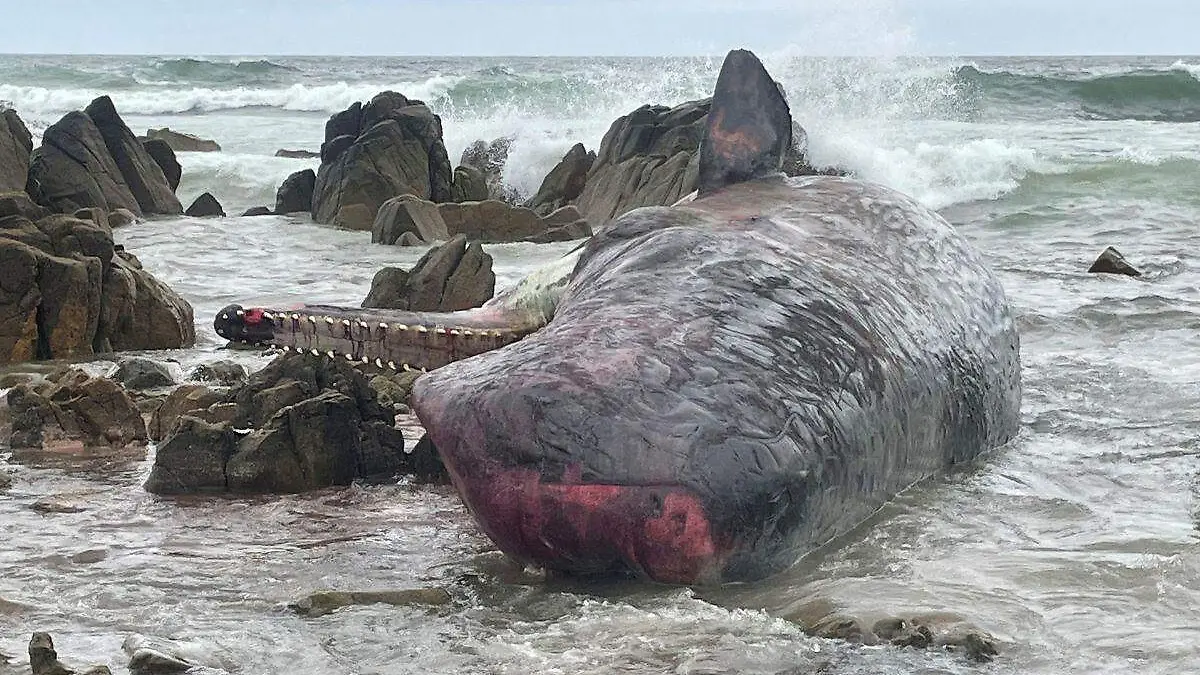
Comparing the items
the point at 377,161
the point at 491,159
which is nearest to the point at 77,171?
the point at 377,161

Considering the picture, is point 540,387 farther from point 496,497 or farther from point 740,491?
point 740,491

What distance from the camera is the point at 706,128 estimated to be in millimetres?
6148

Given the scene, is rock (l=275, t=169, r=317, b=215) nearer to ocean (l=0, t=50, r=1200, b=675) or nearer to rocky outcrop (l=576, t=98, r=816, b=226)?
rocky outcrop (l=576, t=98, r=816, b=226)

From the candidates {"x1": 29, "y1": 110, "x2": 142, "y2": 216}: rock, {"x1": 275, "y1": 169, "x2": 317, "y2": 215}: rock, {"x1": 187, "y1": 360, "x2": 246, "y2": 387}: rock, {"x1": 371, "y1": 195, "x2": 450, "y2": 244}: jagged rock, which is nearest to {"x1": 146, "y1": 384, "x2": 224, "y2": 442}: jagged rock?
{"x1": 187, "y1": 360, "x2": 246, "y2": 387}: rock

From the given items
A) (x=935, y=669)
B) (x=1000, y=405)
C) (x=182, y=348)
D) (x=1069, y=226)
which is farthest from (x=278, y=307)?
(x=1069, y=226)

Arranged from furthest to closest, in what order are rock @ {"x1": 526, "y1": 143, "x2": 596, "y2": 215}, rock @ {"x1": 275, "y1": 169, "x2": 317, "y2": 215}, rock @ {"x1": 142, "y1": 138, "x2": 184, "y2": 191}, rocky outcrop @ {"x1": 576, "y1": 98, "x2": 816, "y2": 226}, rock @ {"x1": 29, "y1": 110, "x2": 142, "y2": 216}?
rock @ {"x1": 526, "y1": 143, "x2": 596, "y2": 215} < rock @ {"x1": 142, "y1": 138, "x2": 184, "y2": 191} < rock @ {"x1": 275, "y1": 169, "x2": 317, "y2": 215} < rocky outcrop @ {"x1": 576, "y1": 98, "x2": 816, "y2": 226} < rock @ {"x1": 29, "y1": 110, "x2": 142, "y2": 216}

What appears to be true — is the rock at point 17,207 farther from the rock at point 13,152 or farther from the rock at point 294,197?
the rock at point 294,197

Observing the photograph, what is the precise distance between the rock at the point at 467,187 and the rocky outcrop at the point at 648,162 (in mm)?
1222

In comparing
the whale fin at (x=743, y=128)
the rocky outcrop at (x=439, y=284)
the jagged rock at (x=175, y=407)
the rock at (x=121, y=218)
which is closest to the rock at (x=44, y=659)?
the jagged rock at (x=175, y=407)

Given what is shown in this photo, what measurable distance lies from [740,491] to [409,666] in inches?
35.0

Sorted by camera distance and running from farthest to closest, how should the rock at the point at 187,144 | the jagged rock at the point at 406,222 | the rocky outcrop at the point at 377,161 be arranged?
1. the rock at the point at 187,144
2. the rocky outcrop at the point at 377,161
3. the jagged rock at the point at 406,222

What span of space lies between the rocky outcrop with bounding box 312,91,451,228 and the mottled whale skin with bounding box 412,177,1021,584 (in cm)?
1140

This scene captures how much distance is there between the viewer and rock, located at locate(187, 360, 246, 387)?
6654mm

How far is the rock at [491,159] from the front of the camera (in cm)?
2189
